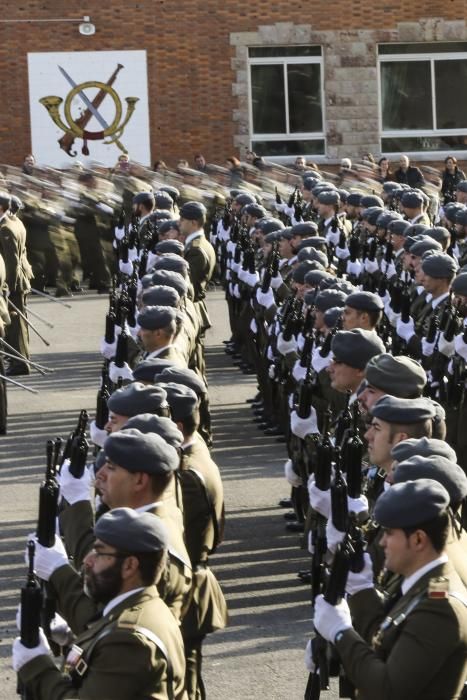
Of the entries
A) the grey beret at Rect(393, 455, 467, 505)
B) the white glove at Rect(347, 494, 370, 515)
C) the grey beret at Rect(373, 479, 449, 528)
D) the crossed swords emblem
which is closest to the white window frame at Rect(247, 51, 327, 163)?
the crossed swords emblem

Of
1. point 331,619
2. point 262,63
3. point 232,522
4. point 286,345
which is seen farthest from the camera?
point 262,63

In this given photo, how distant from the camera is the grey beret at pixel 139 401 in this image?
596cm

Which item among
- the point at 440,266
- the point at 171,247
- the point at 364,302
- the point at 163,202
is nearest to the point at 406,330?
the point at 440,266

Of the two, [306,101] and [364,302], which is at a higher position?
[306,101]

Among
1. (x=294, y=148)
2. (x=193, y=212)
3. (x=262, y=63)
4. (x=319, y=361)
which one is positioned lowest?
(x=319, y=361)

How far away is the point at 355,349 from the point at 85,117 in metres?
19.6

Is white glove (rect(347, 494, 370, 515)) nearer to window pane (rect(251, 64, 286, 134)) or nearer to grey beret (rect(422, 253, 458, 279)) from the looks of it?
grey beret (rect(422, 253, 458, 279))

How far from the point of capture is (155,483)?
4965mm

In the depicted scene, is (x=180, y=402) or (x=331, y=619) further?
(x=180, y=402)

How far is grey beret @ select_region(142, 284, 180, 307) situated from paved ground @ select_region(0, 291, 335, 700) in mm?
1475

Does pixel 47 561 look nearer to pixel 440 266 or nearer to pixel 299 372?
pixel 299 372

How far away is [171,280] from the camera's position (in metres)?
10.4

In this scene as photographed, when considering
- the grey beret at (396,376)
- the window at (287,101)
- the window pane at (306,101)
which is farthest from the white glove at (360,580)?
the window pane at (306,101)

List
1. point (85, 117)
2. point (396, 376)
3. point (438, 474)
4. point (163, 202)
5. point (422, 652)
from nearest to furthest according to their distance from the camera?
point (422, 652)
point (438, 474)
point (396, 376)
point (163, 202)
point (85, 117)
